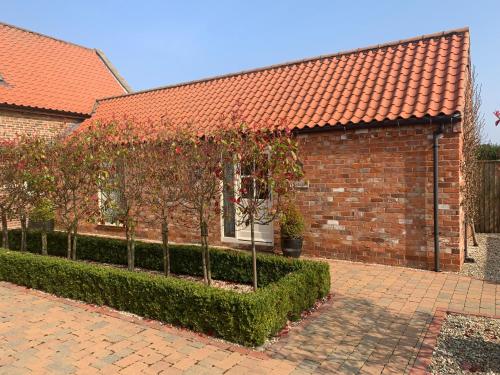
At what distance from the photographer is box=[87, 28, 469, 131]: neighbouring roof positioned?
8023mm

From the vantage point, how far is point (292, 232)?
28.3 feet

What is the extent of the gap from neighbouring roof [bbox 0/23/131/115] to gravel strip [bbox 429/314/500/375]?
14.3 metres

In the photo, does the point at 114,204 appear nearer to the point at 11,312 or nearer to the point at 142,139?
the point at 142,139

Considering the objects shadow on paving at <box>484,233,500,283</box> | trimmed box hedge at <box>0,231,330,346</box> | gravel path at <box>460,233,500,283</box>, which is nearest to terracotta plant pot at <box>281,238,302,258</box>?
trimmed box hedge at <box>0,231,330,346</box>

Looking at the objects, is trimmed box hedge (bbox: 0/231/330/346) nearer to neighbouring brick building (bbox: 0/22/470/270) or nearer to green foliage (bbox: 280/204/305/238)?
neighbouring brick building (bbox: 0/22/470/270)

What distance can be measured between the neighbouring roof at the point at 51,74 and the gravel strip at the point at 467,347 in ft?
47.1

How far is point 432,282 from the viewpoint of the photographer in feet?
22.2

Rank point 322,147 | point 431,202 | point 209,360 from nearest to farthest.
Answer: point 209,360 < point 431,202 < point 322,147

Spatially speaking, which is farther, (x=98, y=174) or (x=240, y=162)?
(x=98, y=174)

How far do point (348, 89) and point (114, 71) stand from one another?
14.7 metres

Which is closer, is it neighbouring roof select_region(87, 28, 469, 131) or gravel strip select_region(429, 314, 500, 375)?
gravel strip select_region(429, 314, 500, 375)

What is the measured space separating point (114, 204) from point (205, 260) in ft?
6.73

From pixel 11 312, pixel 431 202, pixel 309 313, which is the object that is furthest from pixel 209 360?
pixel 431 202

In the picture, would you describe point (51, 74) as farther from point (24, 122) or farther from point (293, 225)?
point (293, 225)
